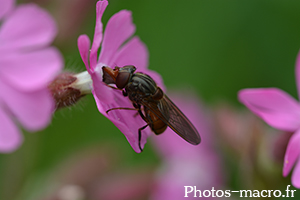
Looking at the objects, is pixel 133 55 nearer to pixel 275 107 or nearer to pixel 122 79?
pixel 122 79

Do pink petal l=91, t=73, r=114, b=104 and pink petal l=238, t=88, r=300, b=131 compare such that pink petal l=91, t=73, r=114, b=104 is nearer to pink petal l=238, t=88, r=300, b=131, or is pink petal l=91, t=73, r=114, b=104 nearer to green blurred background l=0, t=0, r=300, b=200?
pink petal l=238, t=88, r=300, b=131

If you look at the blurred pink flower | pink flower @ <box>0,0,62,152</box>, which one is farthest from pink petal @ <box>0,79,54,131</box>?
the blurred pink flower

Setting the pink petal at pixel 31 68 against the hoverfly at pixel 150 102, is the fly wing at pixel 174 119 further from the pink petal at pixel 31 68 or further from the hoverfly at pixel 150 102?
the pink petal at pixel 31 68

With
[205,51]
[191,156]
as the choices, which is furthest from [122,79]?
[205,51]

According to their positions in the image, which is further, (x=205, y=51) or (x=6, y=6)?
(x=205, y=51)

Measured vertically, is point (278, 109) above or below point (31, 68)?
below

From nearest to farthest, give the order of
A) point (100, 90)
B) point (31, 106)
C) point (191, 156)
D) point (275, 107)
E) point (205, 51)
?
point (31, 106)
point (100, 90)
point (275, 107)
point (191, 156)
point (205, 51)

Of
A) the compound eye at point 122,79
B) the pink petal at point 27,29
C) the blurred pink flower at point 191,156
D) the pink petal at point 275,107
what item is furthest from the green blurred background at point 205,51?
the pink petal at point 27,29
